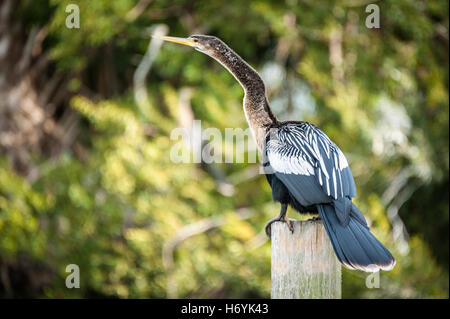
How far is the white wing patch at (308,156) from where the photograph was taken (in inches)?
83.9

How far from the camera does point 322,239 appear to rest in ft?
6.42

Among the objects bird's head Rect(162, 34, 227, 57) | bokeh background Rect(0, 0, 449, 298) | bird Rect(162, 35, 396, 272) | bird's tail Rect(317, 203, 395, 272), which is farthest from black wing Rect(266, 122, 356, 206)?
bokeh background Rect(0, 0, 449, 298)

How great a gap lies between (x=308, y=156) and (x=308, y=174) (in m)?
0.09

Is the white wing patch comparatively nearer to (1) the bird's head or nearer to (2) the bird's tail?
(2) the bird's tail

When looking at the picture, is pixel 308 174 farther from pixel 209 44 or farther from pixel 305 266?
pixel 209 44

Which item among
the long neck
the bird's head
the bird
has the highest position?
the bird's head

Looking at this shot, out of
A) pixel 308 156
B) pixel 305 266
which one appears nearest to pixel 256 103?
pixel 308 156

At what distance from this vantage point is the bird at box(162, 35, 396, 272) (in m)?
1.86

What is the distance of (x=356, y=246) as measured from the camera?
6.09ft

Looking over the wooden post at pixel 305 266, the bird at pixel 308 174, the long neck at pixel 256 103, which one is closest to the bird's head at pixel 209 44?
the bird at pixel 308 174

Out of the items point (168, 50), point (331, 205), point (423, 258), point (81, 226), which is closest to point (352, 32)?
point (168, 50)

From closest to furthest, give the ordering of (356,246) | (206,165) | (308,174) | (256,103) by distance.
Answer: (356,246)
(308,174)
(256,103)
(206,165)

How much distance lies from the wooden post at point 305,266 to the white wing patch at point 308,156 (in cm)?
20

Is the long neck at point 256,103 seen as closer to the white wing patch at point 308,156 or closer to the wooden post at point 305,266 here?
the white wing patch at point 308,156
